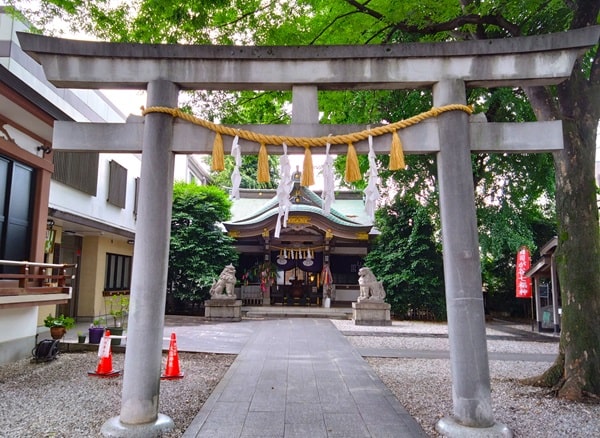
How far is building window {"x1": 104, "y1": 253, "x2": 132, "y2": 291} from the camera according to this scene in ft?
56.1

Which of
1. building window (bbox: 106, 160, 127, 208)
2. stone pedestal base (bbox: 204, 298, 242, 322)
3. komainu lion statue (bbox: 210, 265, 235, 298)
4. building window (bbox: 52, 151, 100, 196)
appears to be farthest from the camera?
komainu lion statue (bbox: 210, 265, 235, 298)

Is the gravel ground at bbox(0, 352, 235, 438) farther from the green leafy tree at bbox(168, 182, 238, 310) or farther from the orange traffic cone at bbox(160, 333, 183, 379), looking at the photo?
the green leafy tree at bbox(168, 182, 238, 310)

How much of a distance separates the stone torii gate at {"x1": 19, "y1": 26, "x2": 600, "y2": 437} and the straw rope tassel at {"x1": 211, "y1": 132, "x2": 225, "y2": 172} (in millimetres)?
110

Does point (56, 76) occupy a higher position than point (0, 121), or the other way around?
point (0, 121)

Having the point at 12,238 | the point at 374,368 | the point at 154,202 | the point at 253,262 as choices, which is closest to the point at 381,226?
the point at 253,262

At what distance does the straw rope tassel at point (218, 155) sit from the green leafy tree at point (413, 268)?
14756mm

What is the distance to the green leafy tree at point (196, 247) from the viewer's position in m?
18.9

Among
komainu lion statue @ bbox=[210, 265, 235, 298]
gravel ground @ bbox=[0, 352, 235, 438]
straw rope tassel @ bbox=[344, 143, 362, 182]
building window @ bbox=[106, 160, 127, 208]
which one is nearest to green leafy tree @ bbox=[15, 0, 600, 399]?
straw rope tassel @ bbox=[344, 143, 362, 182]

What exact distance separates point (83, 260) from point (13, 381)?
983cm

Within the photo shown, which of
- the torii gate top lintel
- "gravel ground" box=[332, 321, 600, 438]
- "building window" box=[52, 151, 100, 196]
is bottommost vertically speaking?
"gravel ground" box=[332, 321, 600, 438]

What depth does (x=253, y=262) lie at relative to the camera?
890 inches

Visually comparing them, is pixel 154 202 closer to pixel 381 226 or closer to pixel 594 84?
pixel 594 84

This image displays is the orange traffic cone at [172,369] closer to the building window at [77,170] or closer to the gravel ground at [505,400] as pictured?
the gravel ground at [505,400]

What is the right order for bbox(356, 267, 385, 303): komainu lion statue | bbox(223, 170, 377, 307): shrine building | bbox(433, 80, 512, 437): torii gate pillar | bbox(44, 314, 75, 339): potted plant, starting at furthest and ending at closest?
bbox(223, 170, 377, 307): shrine building
bbox(356, 267, 385, 303): komainu lion statue
bbox(44, 314, 75, 339): potted plant
bbox(433, 80, 512, 437): torii gate pillar
